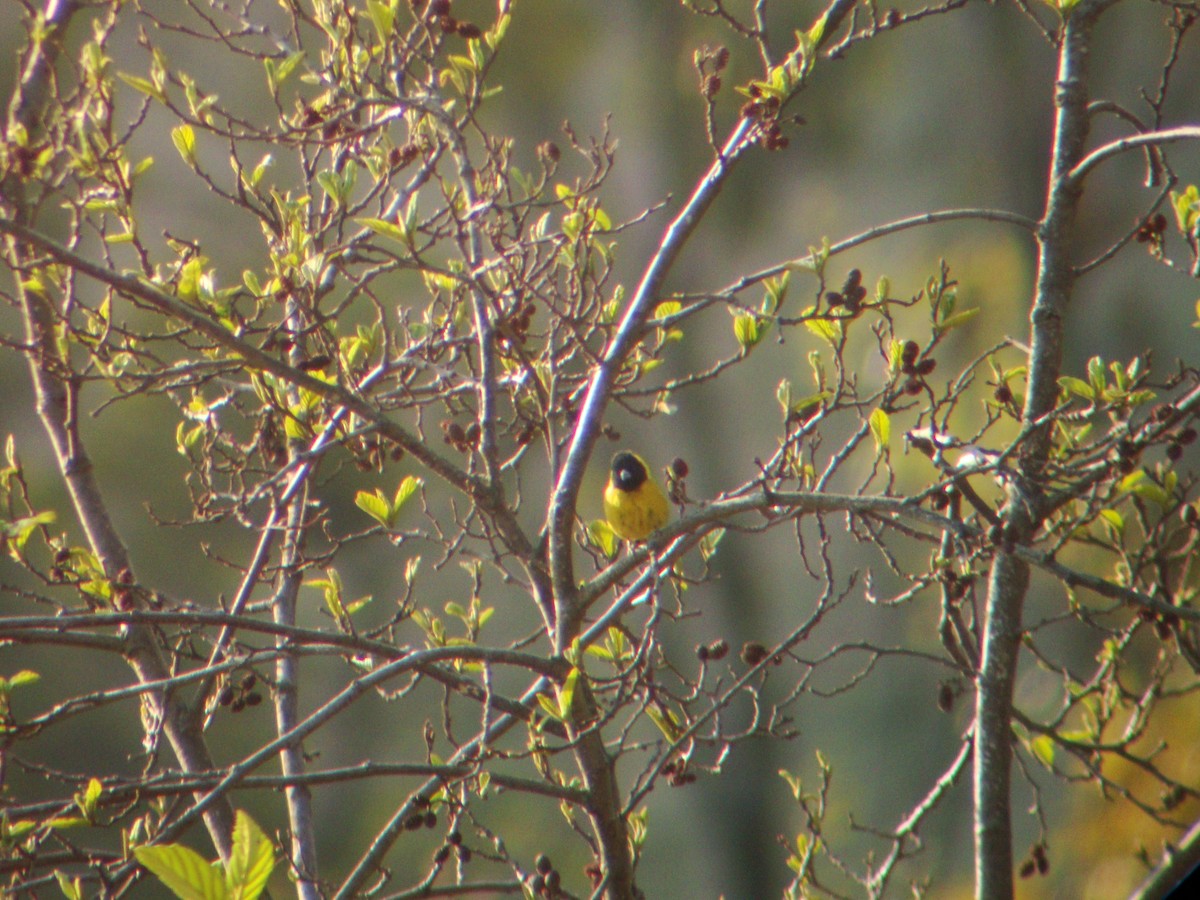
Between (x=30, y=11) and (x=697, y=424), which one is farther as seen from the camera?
(x=697, y=424)

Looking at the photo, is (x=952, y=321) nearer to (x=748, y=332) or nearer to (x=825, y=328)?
(x=825, y=328)

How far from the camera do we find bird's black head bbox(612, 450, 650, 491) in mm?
2629

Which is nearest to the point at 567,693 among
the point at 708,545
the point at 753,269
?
the point at 708,545

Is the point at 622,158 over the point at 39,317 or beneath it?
over

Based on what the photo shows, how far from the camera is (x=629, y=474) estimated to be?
263 cm

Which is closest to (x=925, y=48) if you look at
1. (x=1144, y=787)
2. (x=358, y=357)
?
(x=1144, y=787)

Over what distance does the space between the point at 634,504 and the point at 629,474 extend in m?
0.08

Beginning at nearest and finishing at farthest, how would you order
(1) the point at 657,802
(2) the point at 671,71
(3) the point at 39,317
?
1. (3) the point at 39,317
2. (2) the point at 671,71
3. (1) the point at 657,802

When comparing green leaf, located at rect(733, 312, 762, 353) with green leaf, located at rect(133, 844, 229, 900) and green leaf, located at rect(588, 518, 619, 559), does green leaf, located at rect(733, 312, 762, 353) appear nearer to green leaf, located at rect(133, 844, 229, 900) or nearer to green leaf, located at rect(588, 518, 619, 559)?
green leaf, located at rect(588, 518, 619, 559)

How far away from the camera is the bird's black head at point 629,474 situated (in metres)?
2.63

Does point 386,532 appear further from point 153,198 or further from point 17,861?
point 153,198

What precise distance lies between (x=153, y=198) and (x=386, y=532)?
379 centimetres

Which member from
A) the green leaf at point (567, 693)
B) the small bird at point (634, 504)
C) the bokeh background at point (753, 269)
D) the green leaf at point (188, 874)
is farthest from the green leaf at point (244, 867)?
the bokeh background at point (753, 269)

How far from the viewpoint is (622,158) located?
18.2 ft
